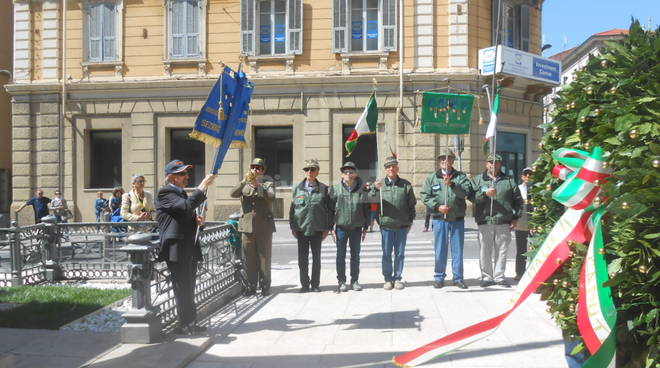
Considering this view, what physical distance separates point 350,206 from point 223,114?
294 cm

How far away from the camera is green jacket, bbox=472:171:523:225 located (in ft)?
29.1

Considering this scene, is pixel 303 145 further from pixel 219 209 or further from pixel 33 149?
pixel 33 149

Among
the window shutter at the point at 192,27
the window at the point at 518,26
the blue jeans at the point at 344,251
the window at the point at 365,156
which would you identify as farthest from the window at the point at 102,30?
the blue jeans at the point at 344,251

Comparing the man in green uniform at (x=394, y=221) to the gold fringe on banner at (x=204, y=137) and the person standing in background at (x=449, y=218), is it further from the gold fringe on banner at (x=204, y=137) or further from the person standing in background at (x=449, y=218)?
the gold fringe on banner at (x=204, y=137)

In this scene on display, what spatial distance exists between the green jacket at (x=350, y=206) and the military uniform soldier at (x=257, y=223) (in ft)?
3.25

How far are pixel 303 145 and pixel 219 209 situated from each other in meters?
3.90

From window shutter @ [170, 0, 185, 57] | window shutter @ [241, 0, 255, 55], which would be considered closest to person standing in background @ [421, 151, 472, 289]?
window shutter @ [241, 0, 255, 55]

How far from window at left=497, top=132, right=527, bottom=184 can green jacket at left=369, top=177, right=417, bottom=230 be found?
14616mm

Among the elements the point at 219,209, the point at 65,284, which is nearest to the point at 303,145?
the point at 219,209

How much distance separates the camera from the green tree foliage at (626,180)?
292cm

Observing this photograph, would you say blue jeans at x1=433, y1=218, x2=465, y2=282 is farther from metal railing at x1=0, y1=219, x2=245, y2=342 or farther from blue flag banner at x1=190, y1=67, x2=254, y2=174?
blue flag banner at x1=190, y1=67, x2=254, y2=174

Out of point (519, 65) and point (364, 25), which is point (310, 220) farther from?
point (519, 65)

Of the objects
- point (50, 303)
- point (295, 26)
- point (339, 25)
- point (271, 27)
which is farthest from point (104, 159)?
point (50, 303)

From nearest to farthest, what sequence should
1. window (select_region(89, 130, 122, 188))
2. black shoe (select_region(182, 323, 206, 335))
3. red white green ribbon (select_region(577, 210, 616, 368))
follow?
red white green ribbon (select_region(577, 210, 616, 368)), black shoe (select_region(182, 323, 206, 335)), window (select_region(89, 130, 122, 188))
